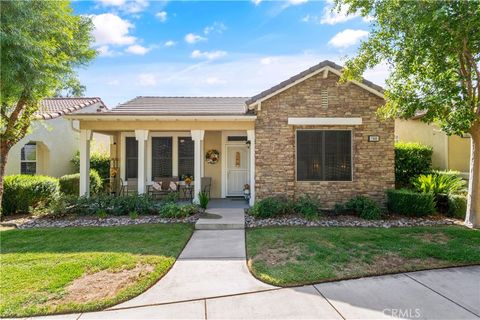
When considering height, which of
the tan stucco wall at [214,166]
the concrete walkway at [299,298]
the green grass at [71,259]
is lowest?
the concrete walkway at [299,298]

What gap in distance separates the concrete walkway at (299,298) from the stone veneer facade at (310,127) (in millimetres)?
5098

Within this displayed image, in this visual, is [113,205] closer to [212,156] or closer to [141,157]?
[141,157]

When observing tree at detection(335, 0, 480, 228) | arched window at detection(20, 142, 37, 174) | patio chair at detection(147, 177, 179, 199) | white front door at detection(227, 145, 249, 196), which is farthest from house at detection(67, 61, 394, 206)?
arched window at detection(20, 142, 37, 174)

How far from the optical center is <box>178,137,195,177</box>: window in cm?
1316

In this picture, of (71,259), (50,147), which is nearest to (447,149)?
(71,259)

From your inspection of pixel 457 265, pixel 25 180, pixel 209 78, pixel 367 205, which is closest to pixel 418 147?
pixel 367 205

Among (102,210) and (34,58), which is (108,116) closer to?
(102,210)

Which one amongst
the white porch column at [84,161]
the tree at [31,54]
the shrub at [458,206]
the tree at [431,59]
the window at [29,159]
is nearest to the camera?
the tree at [31,54]

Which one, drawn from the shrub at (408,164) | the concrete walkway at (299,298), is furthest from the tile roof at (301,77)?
the concrete walkway at (299,298)

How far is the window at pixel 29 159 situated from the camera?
14.5m

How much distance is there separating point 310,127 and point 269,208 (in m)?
3.34

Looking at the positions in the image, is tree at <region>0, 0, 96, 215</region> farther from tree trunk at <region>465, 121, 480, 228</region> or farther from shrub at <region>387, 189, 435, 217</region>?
tree trunk at <region>465, 121, 480, 228</region>

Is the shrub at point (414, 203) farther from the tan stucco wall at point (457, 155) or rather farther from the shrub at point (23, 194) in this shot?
the shrub at point (23, 194)

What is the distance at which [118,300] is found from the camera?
403 centimetres
